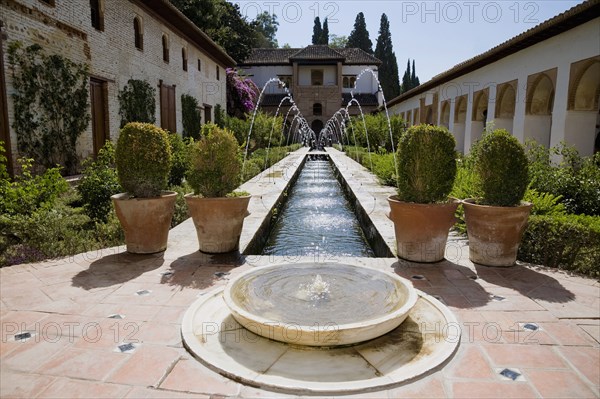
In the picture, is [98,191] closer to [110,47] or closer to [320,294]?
[320,294]

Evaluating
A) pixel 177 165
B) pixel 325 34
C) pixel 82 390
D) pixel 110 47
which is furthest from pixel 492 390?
pixel 325 34

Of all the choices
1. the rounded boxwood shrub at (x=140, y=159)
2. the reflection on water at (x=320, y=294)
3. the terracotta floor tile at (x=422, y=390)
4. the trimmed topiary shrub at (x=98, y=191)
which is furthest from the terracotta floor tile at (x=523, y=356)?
the trimmed topiary shrub at (x=98, y=191)

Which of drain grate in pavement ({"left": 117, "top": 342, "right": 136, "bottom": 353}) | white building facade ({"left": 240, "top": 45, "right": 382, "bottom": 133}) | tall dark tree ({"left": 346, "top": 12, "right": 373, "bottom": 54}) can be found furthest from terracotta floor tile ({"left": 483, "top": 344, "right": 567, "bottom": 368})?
tall dark tree ({"left": 346, "top": 12, "right": 373, "bottom": 54})

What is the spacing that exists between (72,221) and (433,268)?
4720 millimetres

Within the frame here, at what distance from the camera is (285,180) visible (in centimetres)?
1176

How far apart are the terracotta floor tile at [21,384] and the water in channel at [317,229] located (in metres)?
3.64

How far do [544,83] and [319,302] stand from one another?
40.9ft

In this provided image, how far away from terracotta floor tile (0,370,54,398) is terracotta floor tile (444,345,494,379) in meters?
2.21

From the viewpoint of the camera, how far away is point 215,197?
4863 mm

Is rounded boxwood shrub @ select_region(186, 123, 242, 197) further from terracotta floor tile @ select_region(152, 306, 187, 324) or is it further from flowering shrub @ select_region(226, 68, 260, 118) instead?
flowering shrub @ select_region(226, 68, 260, 118)

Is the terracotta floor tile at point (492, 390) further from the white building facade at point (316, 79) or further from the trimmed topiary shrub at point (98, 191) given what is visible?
the white building facade at point (316, 79)

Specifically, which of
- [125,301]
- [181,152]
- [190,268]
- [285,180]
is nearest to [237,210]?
[190,268]

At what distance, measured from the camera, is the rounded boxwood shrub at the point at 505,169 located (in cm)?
432

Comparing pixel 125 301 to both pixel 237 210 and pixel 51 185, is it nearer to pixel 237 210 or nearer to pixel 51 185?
pixel 237 210
